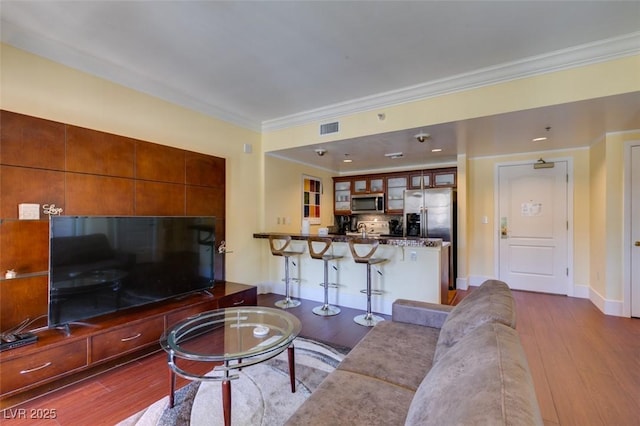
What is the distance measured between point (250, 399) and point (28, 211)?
2269 millimetres

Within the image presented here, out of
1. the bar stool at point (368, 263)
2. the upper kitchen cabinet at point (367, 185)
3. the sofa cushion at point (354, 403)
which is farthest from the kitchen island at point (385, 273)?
the upper kitchen cabinet at point (367, 185)

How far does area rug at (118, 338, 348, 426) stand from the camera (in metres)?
1.83

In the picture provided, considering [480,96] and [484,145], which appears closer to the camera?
[480,96]

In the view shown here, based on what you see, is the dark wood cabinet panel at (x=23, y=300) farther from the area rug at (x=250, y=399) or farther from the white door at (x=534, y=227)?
the white door at (x=534, y=227)

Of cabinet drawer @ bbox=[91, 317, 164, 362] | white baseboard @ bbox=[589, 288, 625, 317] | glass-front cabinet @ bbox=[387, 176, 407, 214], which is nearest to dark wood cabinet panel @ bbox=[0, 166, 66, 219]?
cabinet drawer @ bbox=[91, 317, 164, 362]

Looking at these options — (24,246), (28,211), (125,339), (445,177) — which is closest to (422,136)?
(445,177)

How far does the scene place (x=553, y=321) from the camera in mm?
3547

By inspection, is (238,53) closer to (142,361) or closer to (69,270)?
(69,270)

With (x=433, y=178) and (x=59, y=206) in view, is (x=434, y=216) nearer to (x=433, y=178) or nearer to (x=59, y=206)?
(x=433, y=178)

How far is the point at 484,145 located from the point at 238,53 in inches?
144

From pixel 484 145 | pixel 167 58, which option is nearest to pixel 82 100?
pixel 167 58

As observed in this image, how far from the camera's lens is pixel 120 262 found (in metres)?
2.66

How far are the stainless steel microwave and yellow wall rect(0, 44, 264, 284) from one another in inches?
104

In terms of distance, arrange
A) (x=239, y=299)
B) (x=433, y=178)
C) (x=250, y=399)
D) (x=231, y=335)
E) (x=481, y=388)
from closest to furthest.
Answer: (x=481, y=388)
(x=250, y=399)
(x=231, y=335)
(x=239, y=299)
(x=433, y=178)
